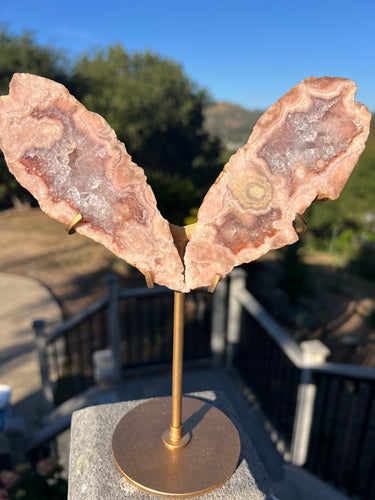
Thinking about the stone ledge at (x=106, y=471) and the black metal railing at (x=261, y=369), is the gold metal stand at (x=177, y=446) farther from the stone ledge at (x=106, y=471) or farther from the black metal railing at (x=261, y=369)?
the black metal railing at (x=261, y=369)

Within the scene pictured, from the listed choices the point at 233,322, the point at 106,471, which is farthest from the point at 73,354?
the point at 106,471

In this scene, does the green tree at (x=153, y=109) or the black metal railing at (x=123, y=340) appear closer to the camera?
the black metal railing at (x=123, y=340)

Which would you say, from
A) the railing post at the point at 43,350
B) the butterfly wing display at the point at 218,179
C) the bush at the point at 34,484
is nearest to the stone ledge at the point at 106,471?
the butterfly wing display at the point at 218,179

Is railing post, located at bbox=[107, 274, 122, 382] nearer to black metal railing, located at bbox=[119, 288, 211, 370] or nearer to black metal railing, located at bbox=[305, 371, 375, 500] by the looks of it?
black metal railing, located at bbox=[119, 288, 211, 370]

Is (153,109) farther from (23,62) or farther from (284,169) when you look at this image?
(284,169)

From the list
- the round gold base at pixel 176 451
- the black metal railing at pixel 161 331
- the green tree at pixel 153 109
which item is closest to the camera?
the round gold base at pixel 176 451

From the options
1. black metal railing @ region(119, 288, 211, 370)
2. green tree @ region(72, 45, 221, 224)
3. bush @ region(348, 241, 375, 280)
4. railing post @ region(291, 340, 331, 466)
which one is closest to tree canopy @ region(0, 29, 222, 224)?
green tree @ region(72, 45, 221, 224)
